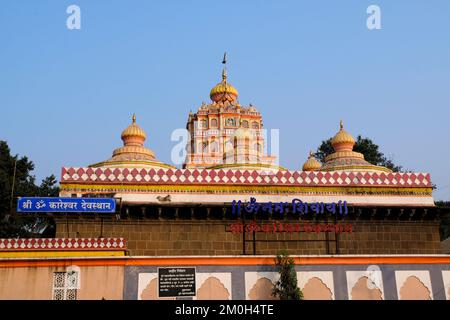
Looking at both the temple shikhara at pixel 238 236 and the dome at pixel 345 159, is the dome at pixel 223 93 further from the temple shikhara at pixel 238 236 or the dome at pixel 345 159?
the temple shikhara at pixel 238 236

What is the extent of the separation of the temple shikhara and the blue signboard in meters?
0.67

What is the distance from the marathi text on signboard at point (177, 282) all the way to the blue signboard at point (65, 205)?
12.0ft

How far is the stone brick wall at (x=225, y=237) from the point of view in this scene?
17.8m

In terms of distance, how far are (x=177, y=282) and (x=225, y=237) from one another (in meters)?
4.47

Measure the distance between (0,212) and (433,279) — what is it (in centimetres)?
2586

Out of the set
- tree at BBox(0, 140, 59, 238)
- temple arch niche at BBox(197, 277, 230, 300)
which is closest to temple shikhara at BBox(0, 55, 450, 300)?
temple arch niche at BBox(197, 277, 230, 300)

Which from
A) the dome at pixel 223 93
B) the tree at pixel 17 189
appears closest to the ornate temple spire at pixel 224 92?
the dome at pixel 223 93

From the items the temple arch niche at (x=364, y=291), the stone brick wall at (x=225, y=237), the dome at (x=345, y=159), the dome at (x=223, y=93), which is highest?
the dome at (x=223, y=93)

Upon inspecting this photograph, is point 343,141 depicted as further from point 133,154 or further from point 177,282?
point 177,282

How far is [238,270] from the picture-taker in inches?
558

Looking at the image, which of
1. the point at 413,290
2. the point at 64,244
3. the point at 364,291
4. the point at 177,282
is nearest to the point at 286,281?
the point at 364,291

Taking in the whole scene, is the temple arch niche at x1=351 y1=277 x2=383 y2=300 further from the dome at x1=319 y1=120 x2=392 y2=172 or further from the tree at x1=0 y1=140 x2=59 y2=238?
the tree at x1=0 y1=140 x2=59 y2=238

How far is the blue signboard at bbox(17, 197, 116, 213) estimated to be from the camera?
53.5 ft
